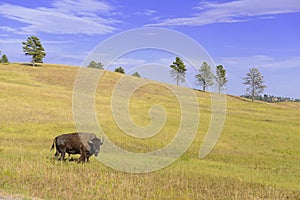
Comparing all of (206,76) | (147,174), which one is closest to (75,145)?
(147,174)

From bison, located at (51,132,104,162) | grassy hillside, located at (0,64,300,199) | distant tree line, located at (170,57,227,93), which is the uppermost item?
distant tree line, located at (170,57,227,93)

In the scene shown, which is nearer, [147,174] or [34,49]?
[147,174]

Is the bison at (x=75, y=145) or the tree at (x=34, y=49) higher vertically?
the tree at (x=34, y=49)

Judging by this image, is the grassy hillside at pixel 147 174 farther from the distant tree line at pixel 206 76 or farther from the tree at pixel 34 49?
the tree at pixel 34 49

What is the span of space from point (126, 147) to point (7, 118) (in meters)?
11.8

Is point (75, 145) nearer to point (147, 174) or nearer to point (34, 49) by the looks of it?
point (147, 174)

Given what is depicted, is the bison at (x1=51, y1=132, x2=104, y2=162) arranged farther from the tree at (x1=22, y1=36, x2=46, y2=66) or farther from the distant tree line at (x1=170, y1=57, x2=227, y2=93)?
the tree at (x1=22, y1=36, x2=46, y2=66)

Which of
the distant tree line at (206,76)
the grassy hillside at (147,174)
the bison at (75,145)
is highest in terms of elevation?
the distant tree line at (206,76)

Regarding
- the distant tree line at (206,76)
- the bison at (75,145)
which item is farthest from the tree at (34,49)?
the bison at (75,145)

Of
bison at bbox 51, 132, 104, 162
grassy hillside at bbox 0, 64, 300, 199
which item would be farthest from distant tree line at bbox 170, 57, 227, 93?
bison at bbox 51, 132, 104, 162

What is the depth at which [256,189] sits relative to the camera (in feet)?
39.6

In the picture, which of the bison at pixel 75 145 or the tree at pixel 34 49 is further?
the tree at pixel 34 49

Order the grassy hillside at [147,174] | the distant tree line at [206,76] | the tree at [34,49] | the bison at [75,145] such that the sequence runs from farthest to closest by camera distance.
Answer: the tree at [34,49] < the distant tree line at [206,76] < the bison at [75,145] < the grassy hillside at [147,174]

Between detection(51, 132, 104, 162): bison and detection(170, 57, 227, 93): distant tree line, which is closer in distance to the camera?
detection(51, 132, 104, 162): bison
